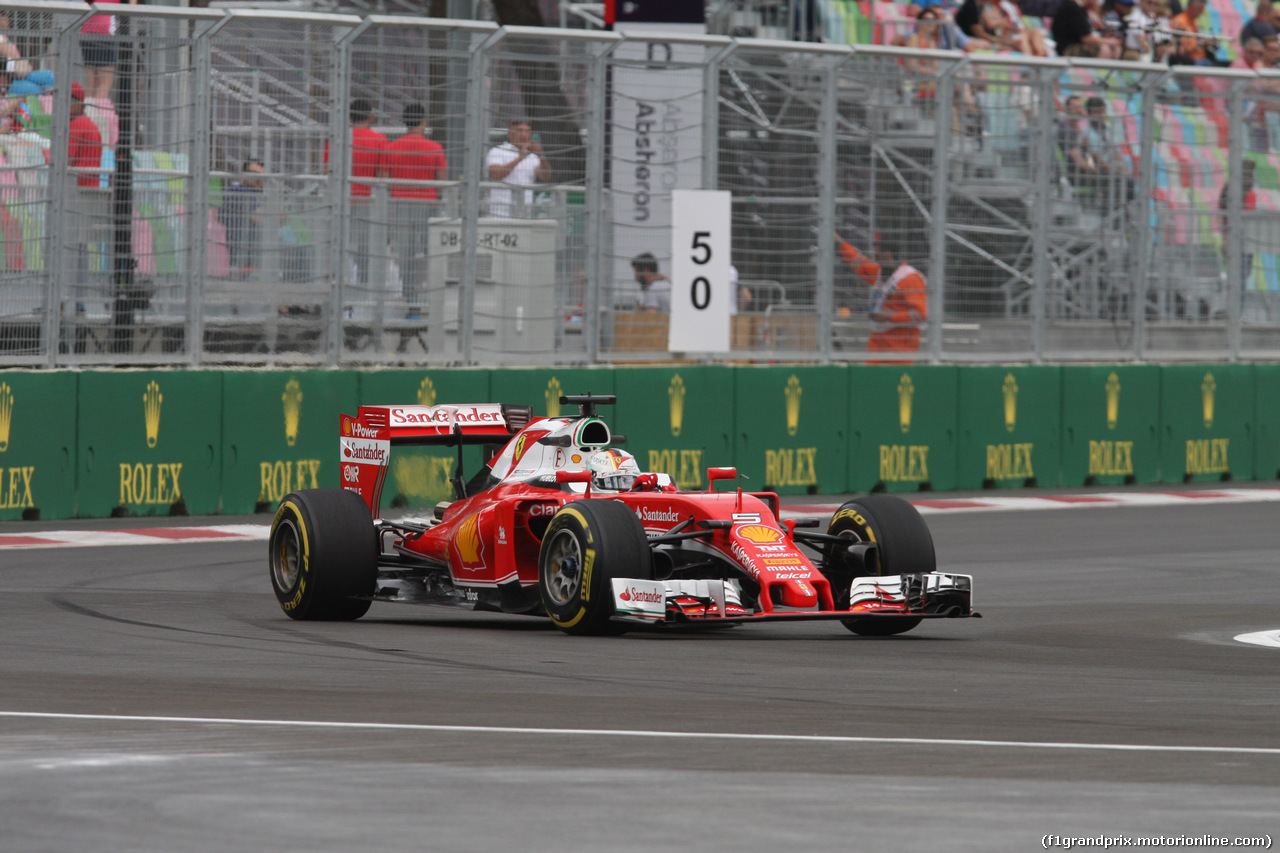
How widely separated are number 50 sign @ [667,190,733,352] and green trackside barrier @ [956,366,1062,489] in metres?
2.80

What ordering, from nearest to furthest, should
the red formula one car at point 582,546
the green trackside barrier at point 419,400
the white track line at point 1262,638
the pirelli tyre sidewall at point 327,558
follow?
1. the red formula one car at point 582,546
2. the white track line at point 1262,638
3. the pirelli tyre sidewall at point 327,558
4. the green trackside barrier at point 419,400

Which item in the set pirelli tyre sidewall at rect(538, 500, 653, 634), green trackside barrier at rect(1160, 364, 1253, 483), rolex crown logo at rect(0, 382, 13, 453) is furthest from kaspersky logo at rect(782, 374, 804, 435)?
pirelli tyre sidewall at rect(538, 500, 653, 634)

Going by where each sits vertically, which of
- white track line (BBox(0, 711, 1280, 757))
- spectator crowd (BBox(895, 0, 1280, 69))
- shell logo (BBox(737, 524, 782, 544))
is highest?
spectator crowd (BBox(895, 0, 1280, 69))

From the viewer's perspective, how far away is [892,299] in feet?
62.5

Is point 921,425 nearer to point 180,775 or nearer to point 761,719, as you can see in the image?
point 761,719

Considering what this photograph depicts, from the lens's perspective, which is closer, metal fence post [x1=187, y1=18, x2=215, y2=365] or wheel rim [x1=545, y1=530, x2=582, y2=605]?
wheel rim [x1=545, y1=530, x2=582, y2=605]

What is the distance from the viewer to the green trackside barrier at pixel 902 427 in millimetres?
18688

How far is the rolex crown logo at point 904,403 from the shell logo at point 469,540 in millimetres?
8973

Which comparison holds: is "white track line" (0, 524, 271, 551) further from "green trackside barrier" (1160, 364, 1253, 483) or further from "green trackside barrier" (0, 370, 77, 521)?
"green trackside barrier" (1160, 364, 1253, 483)

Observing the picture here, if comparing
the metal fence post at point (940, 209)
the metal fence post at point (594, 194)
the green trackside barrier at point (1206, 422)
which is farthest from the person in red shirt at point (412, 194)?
the green trackside barrier at point (1206, 422)

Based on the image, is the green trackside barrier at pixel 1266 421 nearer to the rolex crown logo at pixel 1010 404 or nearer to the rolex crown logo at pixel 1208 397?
the rolex crown logo at pixel 1208 397

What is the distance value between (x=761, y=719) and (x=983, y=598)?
502 cm

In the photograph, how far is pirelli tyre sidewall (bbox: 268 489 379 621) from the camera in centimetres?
1031

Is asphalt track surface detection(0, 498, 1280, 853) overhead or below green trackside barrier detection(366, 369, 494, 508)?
below
